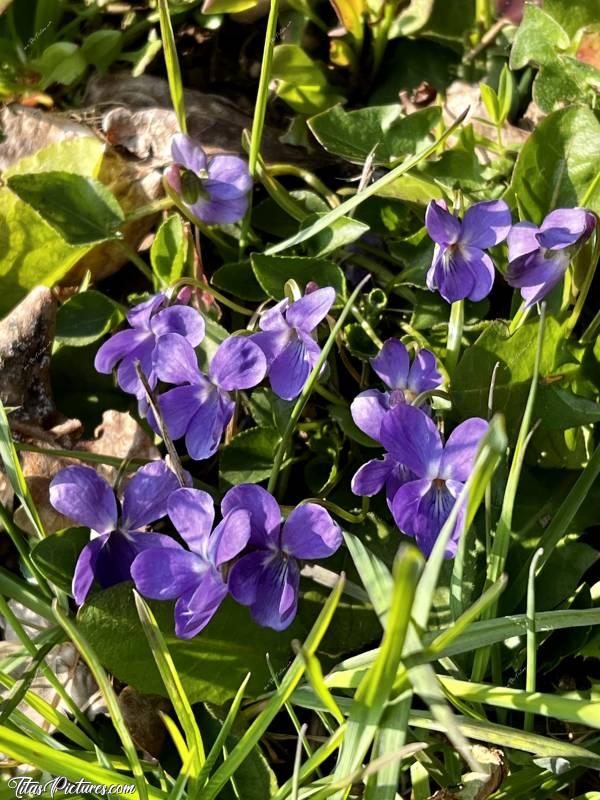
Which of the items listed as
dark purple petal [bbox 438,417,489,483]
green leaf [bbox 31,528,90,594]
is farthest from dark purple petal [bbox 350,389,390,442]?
green leaf [bbox 31,528,90,594]

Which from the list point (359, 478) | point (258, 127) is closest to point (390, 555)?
point (359, 478)

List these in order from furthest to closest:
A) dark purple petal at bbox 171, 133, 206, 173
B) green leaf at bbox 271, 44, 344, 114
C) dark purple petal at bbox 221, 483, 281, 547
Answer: green leaf at bbox 271, 44, 344, 114, dark purple petal at bbox 171, 133, 206, 173, dark purple petal at bbox 221, 483, 281, 547

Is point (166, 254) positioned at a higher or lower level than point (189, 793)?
higher

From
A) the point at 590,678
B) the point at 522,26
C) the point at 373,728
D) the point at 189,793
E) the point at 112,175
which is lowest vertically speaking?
the point at 590,678

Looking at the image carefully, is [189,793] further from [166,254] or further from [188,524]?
[166,254]

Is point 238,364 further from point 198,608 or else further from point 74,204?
point 74,204

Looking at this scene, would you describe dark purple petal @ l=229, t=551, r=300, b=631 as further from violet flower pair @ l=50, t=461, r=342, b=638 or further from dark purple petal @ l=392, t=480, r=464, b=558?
dark purple petal @ l=392, t=480, r=464, b=558

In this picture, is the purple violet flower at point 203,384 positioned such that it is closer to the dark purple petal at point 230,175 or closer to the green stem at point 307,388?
the green stem at point 307,388
